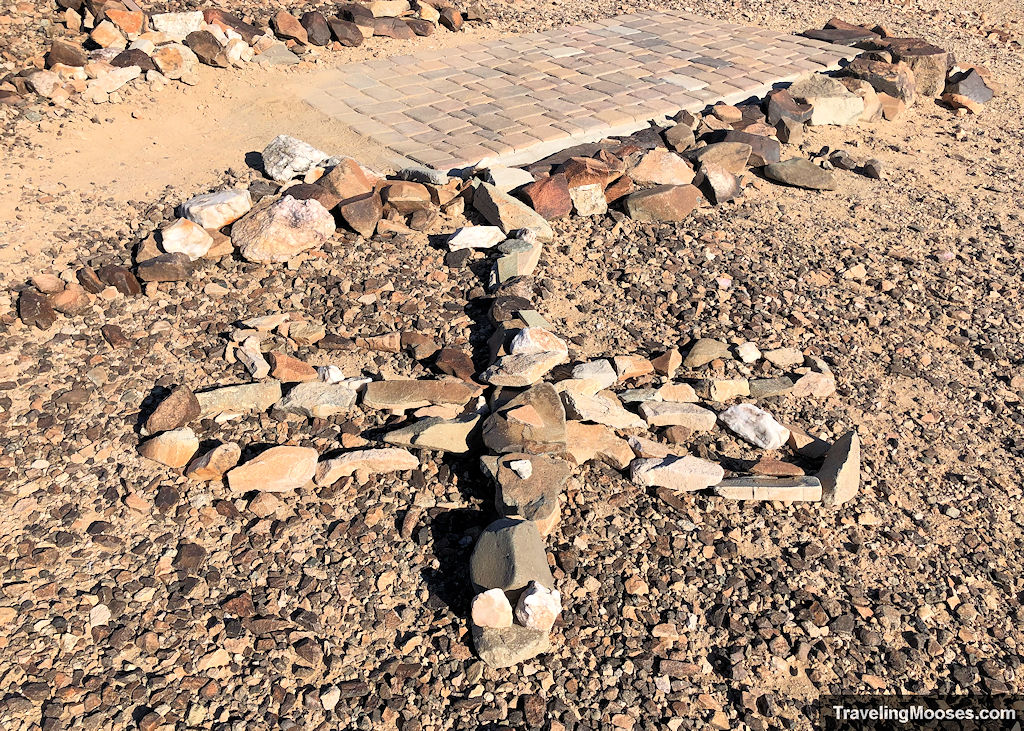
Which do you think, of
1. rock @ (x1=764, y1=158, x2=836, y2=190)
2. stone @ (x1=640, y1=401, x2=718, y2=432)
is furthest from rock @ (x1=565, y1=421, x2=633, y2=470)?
rock @ (x1=764, y1=158, x2=836, y2=190)

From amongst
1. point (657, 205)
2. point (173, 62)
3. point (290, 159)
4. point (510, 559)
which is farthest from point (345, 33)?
point (510, 559)

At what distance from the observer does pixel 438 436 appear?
3291 millimetres

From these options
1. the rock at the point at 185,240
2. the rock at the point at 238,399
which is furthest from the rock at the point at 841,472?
the rock at the point at 185,240

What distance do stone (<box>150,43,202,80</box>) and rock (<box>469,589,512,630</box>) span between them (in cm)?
520

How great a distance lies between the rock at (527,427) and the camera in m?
3.20

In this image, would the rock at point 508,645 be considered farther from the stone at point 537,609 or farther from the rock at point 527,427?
the rock at point 527,427

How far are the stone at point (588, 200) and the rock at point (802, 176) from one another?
48.6 inches

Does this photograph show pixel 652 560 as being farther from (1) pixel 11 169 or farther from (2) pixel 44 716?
(1) pixel 11 169

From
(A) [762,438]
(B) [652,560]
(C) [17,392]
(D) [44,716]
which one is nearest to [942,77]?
(A) [762,438]

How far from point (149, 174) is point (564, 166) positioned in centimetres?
247

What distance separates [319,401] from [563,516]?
43.1 inches

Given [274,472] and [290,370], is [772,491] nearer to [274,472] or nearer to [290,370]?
[274,472]

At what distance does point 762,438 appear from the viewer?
136 inches

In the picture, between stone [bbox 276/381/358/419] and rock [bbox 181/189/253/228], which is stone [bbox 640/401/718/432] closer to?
stone [bbox 276/381/358/419]
